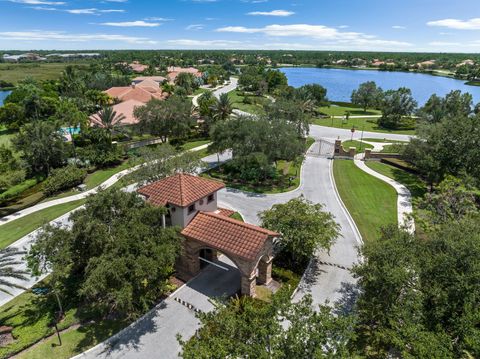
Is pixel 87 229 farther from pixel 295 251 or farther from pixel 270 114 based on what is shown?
pixel 270 114

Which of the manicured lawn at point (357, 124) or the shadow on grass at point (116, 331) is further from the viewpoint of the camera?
the manicured lawn at point (357, 124)

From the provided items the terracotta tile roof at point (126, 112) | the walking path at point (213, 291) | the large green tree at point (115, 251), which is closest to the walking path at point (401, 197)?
the walking path at point (213, 291)

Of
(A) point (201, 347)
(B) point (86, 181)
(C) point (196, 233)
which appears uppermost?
(A) point (201, 347)

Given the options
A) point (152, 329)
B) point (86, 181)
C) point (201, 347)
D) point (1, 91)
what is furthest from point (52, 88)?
point (201, 347)

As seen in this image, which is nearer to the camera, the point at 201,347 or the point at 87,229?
the point at 201,347

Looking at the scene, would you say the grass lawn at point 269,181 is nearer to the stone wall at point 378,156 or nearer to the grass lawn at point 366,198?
the grass lawn at point 366,198

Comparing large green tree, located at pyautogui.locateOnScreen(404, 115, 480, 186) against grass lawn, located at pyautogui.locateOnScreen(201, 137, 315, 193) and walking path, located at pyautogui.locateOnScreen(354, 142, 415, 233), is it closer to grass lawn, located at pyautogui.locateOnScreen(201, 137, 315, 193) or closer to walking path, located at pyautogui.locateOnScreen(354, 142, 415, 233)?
walking path, located at pyautogui.locateOnScreen(354, 142, 415, 233)
